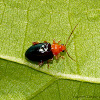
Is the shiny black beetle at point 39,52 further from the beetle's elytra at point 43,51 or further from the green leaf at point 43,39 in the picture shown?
the green leaf at point 43,39

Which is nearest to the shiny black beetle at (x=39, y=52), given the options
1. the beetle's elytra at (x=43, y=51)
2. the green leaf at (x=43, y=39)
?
the beetle's elytra at (x=43, y=51)

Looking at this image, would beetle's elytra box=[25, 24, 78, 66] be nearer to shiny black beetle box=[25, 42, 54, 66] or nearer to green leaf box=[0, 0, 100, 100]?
shiny black beetle box=[25, 42, 54, 66]

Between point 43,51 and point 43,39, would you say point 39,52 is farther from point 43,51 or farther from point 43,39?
point 43,39

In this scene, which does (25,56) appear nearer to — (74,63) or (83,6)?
(74,63)

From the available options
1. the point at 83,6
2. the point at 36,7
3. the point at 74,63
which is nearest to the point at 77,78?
the point at 74,63

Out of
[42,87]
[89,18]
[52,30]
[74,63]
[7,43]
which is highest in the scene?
[89,18]
